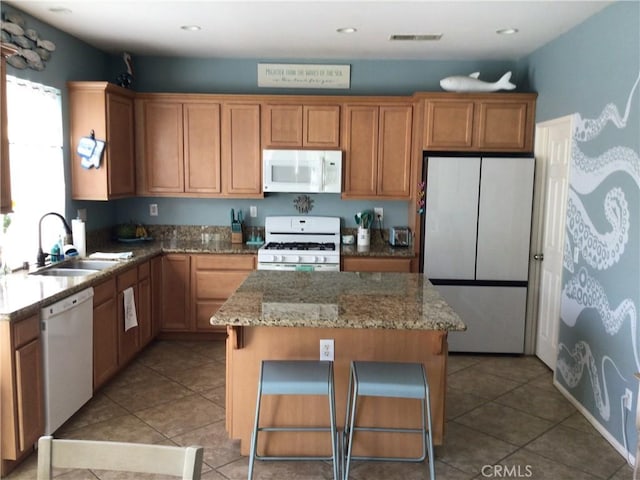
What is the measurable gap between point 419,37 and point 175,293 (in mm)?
2988

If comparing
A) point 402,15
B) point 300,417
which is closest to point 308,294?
point 300,417

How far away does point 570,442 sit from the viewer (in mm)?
3154

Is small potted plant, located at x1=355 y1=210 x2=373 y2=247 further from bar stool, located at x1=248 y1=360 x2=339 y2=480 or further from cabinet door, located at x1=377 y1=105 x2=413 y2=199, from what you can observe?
bar stool, located at x1=248 y1=360 x2=339 y2=480

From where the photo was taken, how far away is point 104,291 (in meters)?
3.65

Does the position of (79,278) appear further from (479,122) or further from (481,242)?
(479,122)

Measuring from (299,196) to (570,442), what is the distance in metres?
3.15

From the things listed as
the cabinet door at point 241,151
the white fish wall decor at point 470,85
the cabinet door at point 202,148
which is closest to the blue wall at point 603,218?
the white fish wall decor at point 470,85

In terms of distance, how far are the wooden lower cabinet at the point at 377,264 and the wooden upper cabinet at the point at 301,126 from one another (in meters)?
1.06

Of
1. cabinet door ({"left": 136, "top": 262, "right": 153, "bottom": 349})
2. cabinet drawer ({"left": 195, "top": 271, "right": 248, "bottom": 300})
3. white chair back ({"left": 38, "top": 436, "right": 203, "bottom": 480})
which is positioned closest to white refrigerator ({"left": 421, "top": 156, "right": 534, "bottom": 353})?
cabinet drawer ({"left": 195, "top": 271, "right": 248, "bottom": 300})

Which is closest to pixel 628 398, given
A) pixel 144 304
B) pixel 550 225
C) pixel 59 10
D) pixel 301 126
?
pixel 550 225

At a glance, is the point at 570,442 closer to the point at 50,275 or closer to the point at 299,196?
the point at 299,196

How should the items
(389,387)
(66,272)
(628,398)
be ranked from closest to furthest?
1. (389,387)
2. (628,398)
3. (66,272)

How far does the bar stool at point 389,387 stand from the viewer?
8.13ft

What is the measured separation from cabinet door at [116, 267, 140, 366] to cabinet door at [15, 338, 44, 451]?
106 centimetres
